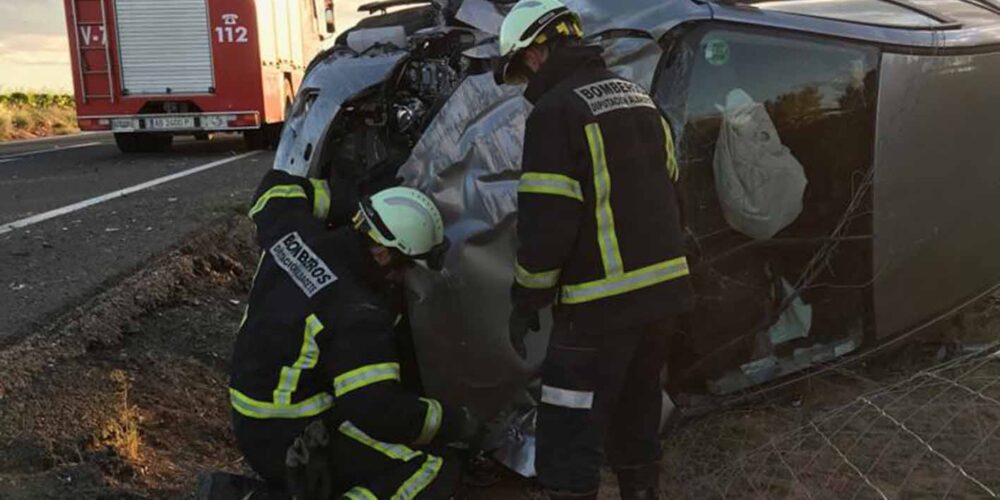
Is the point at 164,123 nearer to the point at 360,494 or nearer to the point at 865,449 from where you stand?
the point at 360,494

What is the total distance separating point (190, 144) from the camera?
15.5 meters

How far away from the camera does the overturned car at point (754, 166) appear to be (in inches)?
116

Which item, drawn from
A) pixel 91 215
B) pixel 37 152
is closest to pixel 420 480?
pixel 91 215

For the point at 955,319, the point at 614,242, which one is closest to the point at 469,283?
the point at 614,242

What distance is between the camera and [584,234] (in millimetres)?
2428

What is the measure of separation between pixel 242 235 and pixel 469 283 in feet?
12.5

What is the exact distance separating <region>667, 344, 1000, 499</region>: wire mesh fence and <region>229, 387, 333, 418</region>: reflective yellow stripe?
4.14 ft

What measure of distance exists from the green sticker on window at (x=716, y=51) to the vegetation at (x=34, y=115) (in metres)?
22.0

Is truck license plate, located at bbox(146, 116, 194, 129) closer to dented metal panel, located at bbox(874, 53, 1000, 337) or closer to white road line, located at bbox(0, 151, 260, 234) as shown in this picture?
white road line, located at bbox(0, 151, 260, 234)

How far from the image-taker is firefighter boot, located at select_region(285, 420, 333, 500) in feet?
8.38

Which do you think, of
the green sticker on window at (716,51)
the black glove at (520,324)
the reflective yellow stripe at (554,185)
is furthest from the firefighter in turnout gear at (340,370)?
the green sticker on window at (716,51)

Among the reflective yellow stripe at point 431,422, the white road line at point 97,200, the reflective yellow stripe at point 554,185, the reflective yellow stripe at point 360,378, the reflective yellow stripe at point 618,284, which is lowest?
the reflective yellow stripe at point 431,422

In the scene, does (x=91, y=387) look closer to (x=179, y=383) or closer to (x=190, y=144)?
(x=179, y=383)

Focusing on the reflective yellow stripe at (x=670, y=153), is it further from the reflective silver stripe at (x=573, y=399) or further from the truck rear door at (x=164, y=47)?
the truck rear door at (x=164, y=47)
